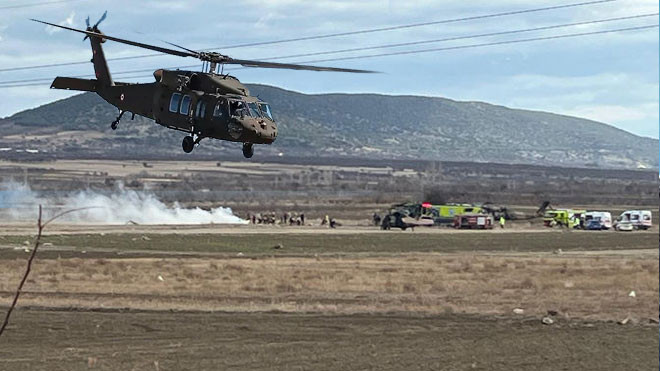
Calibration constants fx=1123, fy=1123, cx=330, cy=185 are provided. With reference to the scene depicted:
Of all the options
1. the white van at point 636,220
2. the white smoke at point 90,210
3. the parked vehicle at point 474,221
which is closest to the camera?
the white smoke at point 90,210

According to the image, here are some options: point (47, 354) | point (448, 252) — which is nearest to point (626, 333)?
point (47, 354)

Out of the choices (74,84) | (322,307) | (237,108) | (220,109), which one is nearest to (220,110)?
(220,109)

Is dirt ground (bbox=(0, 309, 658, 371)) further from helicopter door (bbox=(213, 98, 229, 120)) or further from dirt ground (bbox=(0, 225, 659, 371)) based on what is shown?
helicopter door (bbox=(213, 98, 229, 120))

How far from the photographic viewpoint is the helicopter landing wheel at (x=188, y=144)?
14972 mm

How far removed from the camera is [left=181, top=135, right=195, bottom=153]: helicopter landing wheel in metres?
15.0

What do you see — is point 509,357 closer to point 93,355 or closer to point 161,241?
point 93,355

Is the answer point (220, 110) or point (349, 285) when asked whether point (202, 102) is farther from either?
point (349, 285)

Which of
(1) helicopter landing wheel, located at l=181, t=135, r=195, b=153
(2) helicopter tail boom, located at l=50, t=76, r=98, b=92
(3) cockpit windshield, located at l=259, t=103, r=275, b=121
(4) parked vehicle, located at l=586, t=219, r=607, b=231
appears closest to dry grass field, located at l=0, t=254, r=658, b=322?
(3) cockpit windshield, located at l=259, t=103, r=275, b=121

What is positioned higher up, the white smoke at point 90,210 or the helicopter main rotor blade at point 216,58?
the helicopter main rotor blade at point 216,58

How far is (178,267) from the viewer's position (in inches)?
4193

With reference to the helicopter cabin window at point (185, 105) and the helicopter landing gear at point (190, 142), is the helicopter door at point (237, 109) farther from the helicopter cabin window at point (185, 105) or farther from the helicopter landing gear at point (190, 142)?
the helicopter landing gear at point (190, 142)

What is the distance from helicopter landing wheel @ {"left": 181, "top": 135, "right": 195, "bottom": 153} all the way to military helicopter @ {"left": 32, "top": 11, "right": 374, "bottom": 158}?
330 millimetres

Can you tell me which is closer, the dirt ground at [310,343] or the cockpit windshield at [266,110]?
the cockpit windshield at [266,110]

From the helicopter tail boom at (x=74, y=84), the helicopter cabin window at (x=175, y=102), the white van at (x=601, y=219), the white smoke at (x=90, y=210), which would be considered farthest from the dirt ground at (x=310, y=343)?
the white van at (x=601, y=219)
